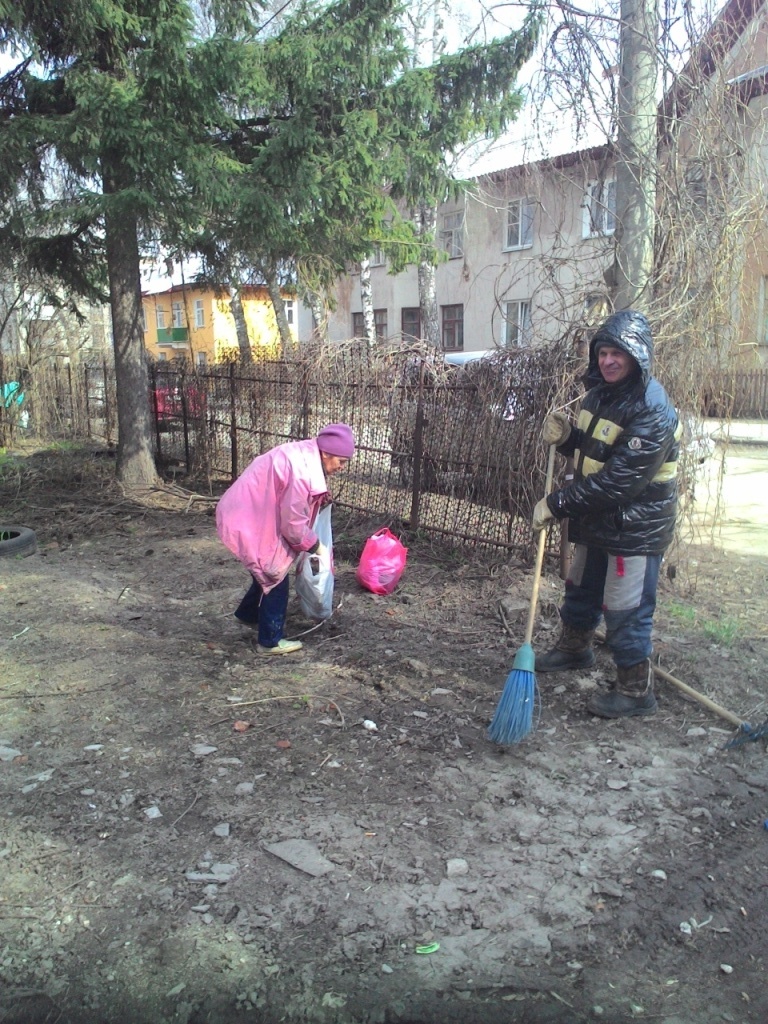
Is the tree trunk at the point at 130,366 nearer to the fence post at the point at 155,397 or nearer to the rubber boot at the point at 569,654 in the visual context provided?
the fence post at the point at 155,397

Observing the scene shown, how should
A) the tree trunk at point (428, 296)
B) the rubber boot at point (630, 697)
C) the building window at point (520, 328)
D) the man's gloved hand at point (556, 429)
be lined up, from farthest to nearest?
1. the tree trunk at point (428, 296)
2. the building window at point (520, 328)
3. the man's gloved hand at point (556, 429)
4. the rubber boot at point (630, 697)

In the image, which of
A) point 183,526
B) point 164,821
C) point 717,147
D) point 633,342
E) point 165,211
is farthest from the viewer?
point 183,526

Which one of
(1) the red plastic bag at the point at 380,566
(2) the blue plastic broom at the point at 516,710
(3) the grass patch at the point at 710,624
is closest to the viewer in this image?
(2) the blue plastic broom at the point at 516,710

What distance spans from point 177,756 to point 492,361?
380 cm

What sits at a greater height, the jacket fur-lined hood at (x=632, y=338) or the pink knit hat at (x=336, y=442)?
the jacket fur-lined hood at (x=632, y=338)

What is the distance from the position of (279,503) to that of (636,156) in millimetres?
3160

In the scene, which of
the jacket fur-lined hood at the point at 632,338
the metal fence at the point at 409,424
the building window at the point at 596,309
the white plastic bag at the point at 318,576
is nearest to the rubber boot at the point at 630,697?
the jacket fur-lined hood at the point at 632,338

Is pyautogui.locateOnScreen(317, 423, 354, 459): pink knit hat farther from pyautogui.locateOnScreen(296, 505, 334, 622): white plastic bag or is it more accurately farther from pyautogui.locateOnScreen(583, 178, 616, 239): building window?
pyautogui.locateOnScreen(583, 178, 616, 239): building window

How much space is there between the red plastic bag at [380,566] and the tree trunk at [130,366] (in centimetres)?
498

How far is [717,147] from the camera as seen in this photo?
476cm

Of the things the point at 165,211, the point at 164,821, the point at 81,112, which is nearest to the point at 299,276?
the point at 165,211

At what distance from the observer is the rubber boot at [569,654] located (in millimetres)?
4129

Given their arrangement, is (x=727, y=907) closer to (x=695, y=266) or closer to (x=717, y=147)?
(x=695, y=266)

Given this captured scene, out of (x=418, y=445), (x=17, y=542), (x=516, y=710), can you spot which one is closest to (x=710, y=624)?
(x=516, y=710)
